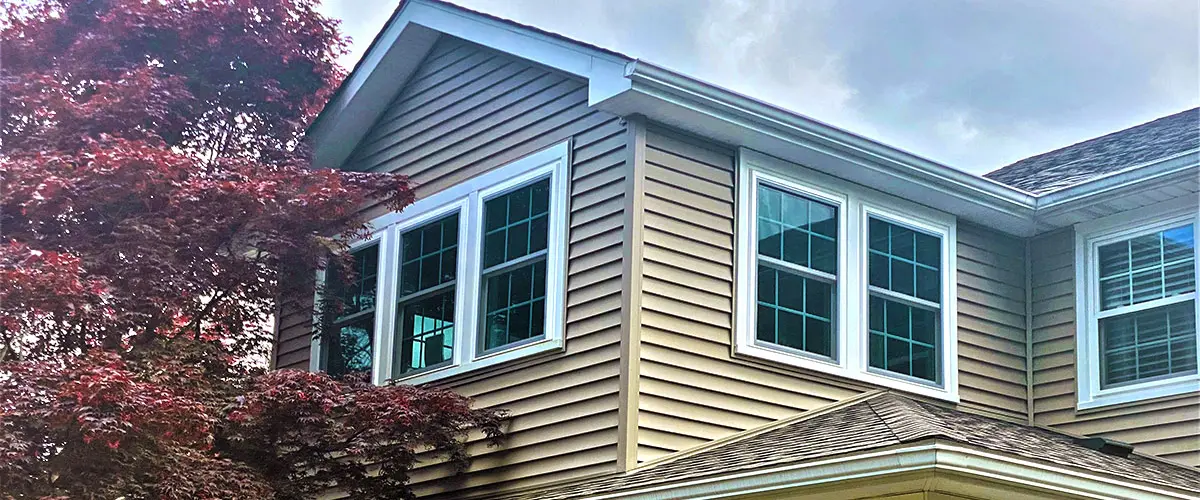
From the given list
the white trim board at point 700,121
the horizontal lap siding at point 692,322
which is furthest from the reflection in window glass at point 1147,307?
the horizontal lap siding at point 692,322

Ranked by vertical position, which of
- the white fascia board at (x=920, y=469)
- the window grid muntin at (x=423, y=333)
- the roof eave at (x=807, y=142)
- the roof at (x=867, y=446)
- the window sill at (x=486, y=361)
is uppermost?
the roof eave at (x=807, y=142)

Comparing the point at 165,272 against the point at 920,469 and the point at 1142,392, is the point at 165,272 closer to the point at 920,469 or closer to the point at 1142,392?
the point at 920,469

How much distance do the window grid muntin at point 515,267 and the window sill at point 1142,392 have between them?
14.6 feet

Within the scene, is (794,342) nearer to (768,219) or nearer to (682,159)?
(768,219)

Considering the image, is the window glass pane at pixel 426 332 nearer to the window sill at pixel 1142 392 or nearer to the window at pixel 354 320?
the window at pixel 354 320

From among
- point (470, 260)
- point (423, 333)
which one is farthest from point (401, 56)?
point (423, 333)

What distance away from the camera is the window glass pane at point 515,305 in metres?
9.54

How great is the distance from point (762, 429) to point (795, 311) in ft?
3.30

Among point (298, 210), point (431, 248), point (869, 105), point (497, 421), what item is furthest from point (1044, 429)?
point (869, 105)

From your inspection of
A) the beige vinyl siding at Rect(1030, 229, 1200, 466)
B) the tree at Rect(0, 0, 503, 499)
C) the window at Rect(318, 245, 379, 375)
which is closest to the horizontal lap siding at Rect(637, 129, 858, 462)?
the tree at Rect(0, 0, 503, 499)

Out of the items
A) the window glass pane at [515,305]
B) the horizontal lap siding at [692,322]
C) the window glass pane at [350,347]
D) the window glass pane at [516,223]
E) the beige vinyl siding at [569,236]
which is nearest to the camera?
the horizontal lap siding at [692,322]

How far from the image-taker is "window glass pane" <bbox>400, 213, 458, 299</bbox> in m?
10.5

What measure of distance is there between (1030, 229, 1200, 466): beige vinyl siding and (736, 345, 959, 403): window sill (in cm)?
100

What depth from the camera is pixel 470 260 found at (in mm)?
10133
